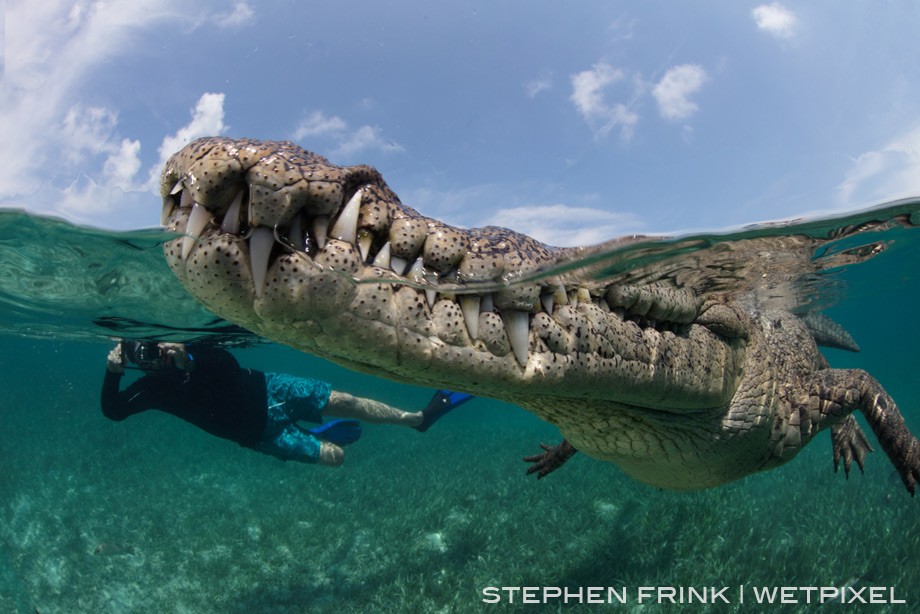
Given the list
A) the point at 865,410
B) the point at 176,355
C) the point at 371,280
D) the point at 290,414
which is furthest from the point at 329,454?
the point at 371,280

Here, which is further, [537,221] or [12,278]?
[12,278]

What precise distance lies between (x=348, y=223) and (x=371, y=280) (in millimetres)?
181

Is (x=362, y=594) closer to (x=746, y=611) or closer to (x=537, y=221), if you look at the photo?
(x=746, y=611)

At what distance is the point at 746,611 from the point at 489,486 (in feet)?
23.4

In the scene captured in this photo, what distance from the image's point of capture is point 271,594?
27.4 ft

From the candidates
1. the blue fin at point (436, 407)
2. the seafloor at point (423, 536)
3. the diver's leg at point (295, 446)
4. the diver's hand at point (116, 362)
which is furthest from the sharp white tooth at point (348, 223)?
the blue fin at point (436, 407)

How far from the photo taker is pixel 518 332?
1879mm

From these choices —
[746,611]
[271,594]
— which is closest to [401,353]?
[746,611]

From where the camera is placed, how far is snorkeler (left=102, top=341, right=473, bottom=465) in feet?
30.6

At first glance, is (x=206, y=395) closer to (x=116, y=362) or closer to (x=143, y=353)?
(x=143, y=353)

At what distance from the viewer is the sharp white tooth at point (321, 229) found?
1.50 meters

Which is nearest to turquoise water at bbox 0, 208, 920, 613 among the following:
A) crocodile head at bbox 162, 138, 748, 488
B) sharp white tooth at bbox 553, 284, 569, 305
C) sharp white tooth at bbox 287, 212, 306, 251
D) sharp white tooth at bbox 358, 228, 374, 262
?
sharp white tooth at bbox 553, 284, 569, 305

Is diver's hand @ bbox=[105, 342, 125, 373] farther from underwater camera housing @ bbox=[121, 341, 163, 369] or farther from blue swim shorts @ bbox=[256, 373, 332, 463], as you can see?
blue swim shorts @ bbox=[256, 373, 332, 463]

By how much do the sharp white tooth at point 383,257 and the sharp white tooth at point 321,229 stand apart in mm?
167
